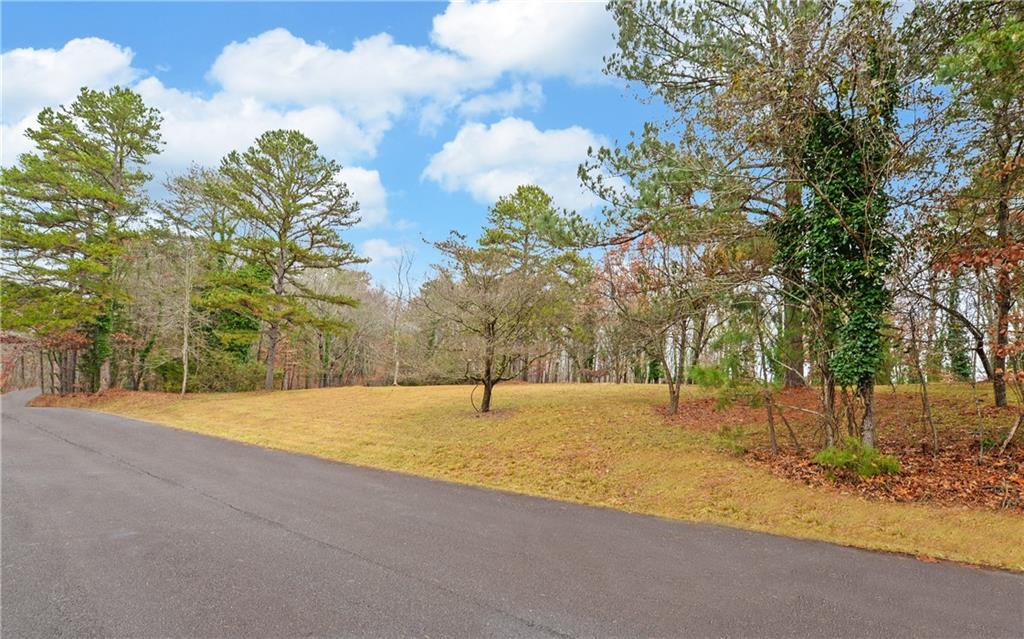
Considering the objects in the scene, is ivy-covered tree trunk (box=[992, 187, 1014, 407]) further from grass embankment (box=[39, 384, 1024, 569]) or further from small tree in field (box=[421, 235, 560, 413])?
small tree in field (box=[421, 235, 560, 413])

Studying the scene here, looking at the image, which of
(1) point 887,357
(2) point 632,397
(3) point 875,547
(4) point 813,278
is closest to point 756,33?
(4) point 813,278

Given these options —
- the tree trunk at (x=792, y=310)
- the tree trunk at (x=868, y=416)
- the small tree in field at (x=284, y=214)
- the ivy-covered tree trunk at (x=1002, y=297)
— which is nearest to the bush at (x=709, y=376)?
the tree trunk at (x=792, y=310)

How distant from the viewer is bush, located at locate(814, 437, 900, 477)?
279 inches

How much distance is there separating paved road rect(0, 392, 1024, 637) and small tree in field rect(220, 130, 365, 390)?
59.8 ft

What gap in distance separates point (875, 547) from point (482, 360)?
9.91 m

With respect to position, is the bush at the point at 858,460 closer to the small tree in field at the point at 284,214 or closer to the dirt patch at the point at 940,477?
the dirt patch at the point at 940,477

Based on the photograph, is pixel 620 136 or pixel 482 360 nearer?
pixel 620 136

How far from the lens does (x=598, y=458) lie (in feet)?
31.7

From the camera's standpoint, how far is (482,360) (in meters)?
13.9

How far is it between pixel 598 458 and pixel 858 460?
13.7 feet

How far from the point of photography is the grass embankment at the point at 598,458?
576cm

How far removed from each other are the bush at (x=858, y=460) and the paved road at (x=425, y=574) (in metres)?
2.48

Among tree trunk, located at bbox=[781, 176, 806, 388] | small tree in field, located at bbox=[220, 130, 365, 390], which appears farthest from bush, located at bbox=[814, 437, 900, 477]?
small tree in field, located at bbox=[220, 130, 365, 390]

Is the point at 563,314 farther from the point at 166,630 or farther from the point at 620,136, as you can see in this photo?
the point at 166,630
